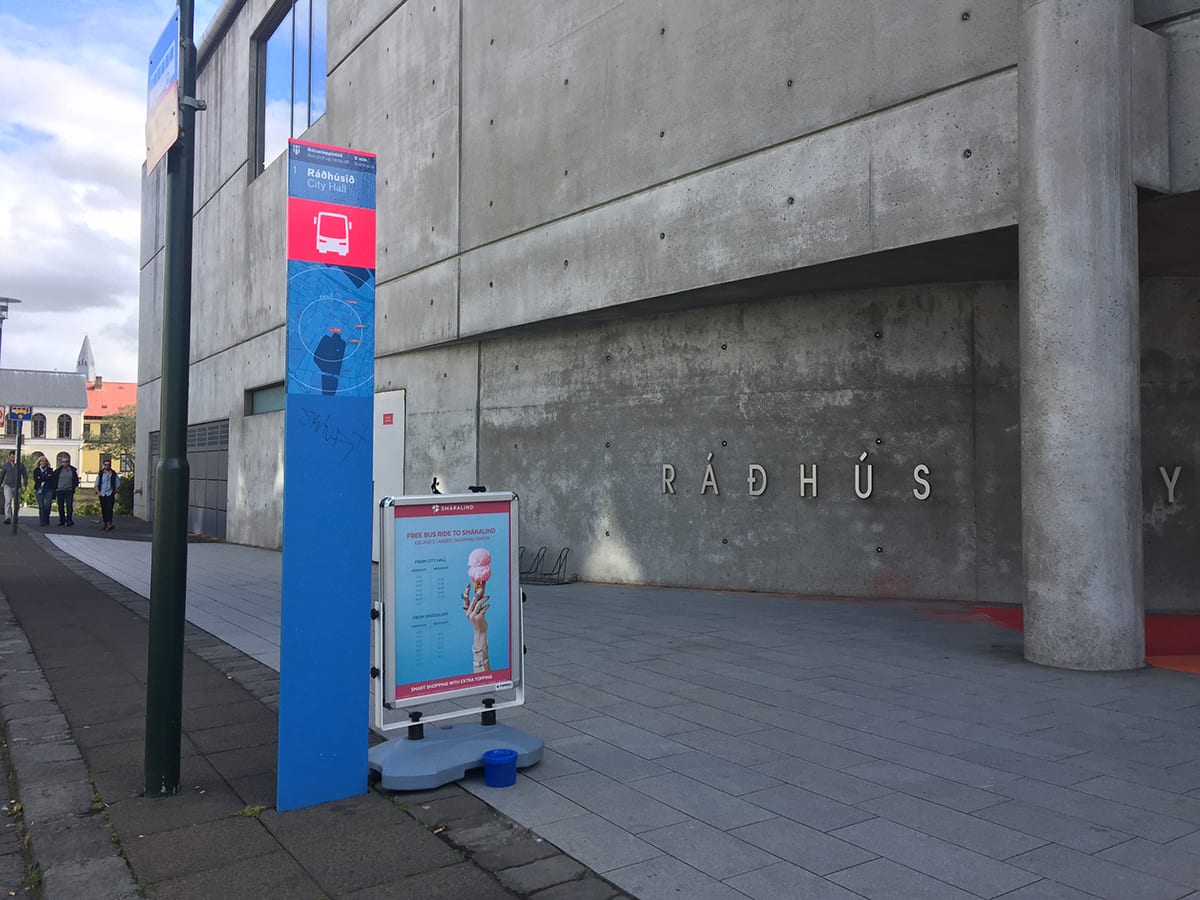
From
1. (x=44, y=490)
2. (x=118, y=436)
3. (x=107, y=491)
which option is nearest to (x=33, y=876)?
(x=107, y=491)

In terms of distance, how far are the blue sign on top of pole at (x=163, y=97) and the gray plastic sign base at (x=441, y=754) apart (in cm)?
308

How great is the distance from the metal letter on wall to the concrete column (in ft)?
17.0

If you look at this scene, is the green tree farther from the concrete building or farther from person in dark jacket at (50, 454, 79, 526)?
the concrete building

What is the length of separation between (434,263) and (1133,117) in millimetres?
10566

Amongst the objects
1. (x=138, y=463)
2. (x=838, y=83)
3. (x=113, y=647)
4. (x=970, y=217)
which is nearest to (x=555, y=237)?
(x=838, y=83)

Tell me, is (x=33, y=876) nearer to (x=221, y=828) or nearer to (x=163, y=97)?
(x=221, y=828)

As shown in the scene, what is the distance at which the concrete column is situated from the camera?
712cm

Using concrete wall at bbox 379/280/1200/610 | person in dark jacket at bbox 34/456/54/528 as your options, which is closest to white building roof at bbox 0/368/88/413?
person in dark jacket at bbox 34/456/54/528

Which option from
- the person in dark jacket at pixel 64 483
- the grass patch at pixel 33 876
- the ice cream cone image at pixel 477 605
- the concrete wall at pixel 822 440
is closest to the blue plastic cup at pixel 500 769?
the ice cream cone image at pixel 477 605

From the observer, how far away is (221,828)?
13.8 ft

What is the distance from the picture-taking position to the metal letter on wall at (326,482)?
4383mm

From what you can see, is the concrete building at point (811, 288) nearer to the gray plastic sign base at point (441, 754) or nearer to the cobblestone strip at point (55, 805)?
the gray plastic sign base at point (441, 754)

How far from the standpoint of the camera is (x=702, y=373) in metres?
12.4

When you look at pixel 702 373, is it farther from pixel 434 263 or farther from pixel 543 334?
pixel 434 263
